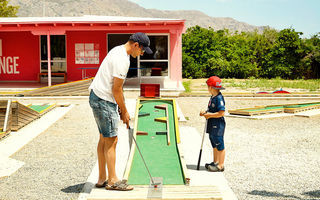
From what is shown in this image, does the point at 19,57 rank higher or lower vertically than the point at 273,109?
higher

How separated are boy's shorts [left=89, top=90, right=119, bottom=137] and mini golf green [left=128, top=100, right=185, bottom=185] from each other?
71cm

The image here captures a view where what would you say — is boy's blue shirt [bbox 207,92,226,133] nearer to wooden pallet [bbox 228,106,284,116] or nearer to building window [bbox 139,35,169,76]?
wooden pallet [bbox 228,106,284,116]

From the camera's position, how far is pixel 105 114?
425 centimetres

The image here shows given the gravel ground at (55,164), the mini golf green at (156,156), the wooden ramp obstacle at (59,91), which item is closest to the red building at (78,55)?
the wooden ramp obstacle at (59,91)

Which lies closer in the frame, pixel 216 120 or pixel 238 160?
pixel 216 120

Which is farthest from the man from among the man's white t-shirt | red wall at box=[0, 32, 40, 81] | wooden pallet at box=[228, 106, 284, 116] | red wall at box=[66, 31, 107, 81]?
red wall at box=[0, 32, 40, 81]

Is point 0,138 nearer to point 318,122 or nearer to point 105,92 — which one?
point 105,92

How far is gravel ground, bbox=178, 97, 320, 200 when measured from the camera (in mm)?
4844

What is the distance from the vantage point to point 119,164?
5.72 m

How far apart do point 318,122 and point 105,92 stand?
24.7 ft

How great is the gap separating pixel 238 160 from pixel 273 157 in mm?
647

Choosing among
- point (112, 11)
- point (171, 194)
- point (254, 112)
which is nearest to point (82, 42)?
point (254, 112)

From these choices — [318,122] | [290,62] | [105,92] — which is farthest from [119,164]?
[290,62]

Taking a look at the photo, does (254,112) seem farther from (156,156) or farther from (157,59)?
(157,59)
